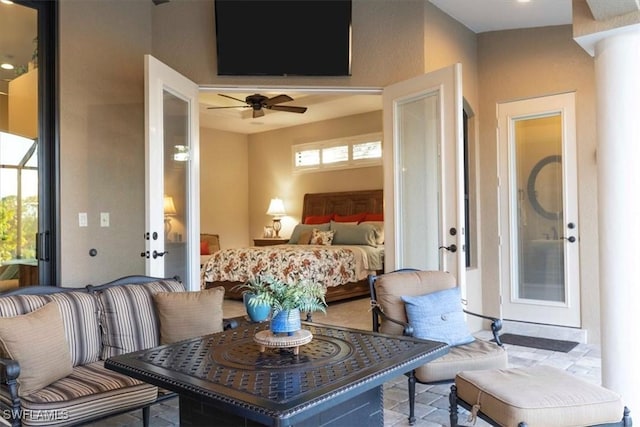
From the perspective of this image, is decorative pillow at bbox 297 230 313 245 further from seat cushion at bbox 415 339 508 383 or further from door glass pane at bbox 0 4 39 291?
seat cushion at bbox 415 339 508 383

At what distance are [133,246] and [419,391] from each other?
8.58ft

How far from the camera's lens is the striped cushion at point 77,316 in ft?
8.14

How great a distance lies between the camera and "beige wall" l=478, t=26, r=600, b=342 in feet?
14.9

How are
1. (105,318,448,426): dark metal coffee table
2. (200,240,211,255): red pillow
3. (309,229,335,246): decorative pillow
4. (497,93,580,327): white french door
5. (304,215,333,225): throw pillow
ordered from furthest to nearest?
(304,215,333,225): throw pillow, (200,240,211,255): red pillow, (309,229,335,246): decorative pillow, (497,93,580,327): white french door, (105,318,448,426): dark metal coffee table

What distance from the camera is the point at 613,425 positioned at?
6.76 ft

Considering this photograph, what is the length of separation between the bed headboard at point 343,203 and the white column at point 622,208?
5344 mm

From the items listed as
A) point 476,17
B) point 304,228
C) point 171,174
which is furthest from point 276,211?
point 476,17

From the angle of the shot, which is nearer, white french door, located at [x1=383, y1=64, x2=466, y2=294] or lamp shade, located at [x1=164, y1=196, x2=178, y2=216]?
white french door, located at [x1=383, y1=64, x2=466, y2=294]

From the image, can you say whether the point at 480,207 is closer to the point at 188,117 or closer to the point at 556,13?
the point at 556,13

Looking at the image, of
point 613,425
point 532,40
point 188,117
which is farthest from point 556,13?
point 613,425

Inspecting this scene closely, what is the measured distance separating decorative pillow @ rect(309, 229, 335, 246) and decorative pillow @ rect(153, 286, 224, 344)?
485cm

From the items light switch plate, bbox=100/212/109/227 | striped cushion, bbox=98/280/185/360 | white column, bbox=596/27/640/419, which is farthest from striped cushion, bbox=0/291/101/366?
white column, bbox=596/27/640/419

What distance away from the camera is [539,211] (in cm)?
491

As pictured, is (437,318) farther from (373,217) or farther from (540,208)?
(373,217)
